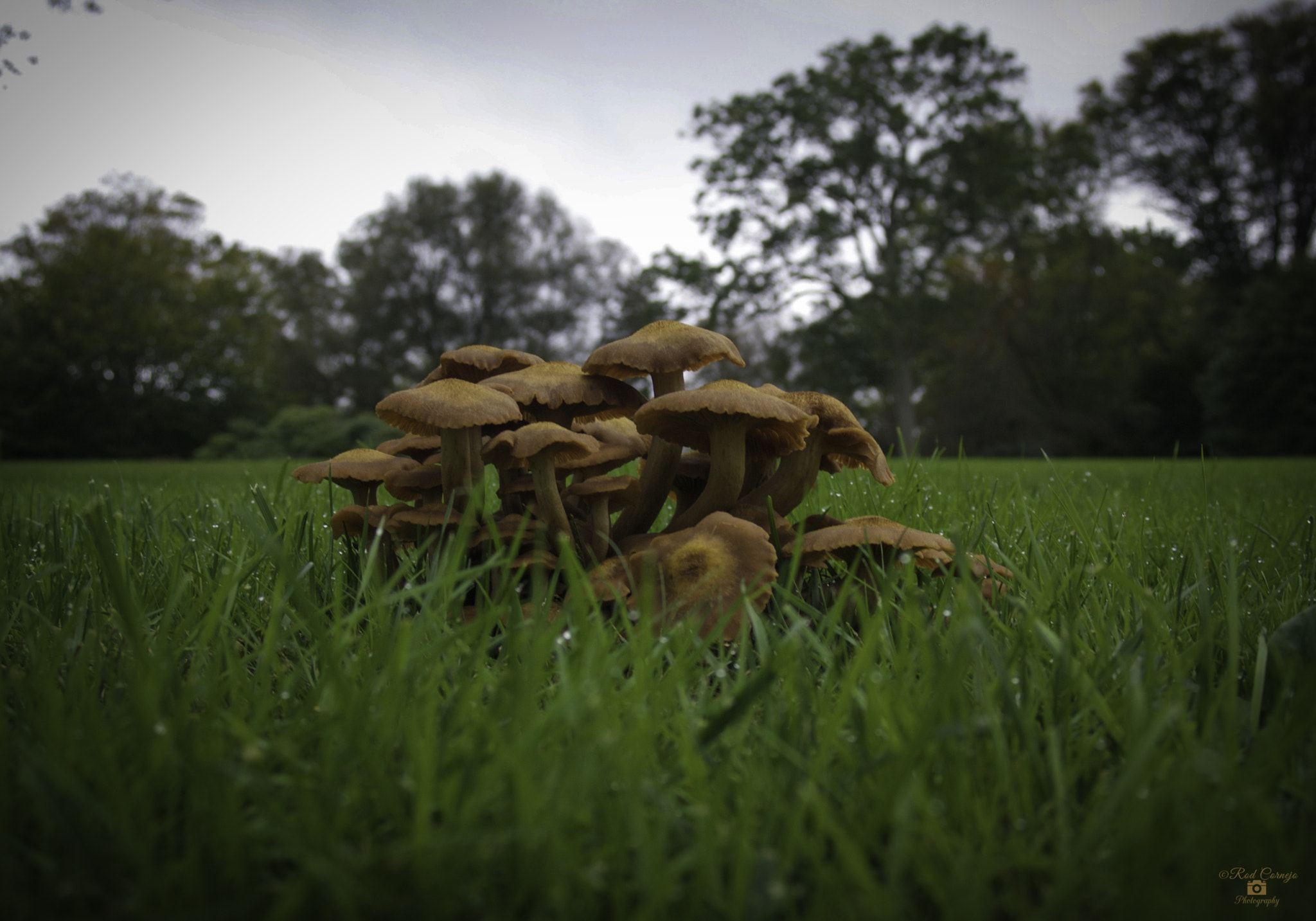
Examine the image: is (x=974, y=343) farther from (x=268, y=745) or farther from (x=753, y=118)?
(x=268, y=745)

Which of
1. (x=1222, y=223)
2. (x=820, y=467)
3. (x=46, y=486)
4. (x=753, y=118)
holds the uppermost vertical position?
(x=753, y=118)

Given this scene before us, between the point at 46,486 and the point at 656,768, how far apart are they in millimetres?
6921

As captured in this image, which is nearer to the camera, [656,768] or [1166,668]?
[656,768]

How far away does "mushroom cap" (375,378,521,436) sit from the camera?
1522 mm

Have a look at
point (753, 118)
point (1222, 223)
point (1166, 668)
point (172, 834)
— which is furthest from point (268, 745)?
point (1222, 223)

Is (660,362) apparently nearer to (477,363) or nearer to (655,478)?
(655,478)

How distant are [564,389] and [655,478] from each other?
0.37 metres

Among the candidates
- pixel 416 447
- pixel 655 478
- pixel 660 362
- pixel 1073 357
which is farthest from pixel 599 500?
pixel 1073 357

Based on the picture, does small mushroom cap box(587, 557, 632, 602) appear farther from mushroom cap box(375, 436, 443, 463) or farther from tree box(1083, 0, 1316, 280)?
tree box(1083, 0, 1316, 280)

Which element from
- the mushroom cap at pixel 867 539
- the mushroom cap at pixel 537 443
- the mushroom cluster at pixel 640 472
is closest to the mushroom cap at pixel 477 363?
the mushroom cluster at pixel 640 472

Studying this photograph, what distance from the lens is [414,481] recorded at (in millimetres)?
1785

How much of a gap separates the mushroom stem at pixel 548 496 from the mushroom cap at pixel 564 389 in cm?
14

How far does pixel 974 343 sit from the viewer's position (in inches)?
949

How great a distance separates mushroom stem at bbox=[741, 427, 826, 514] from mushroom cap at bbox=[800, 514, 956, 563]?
0.24 metres
